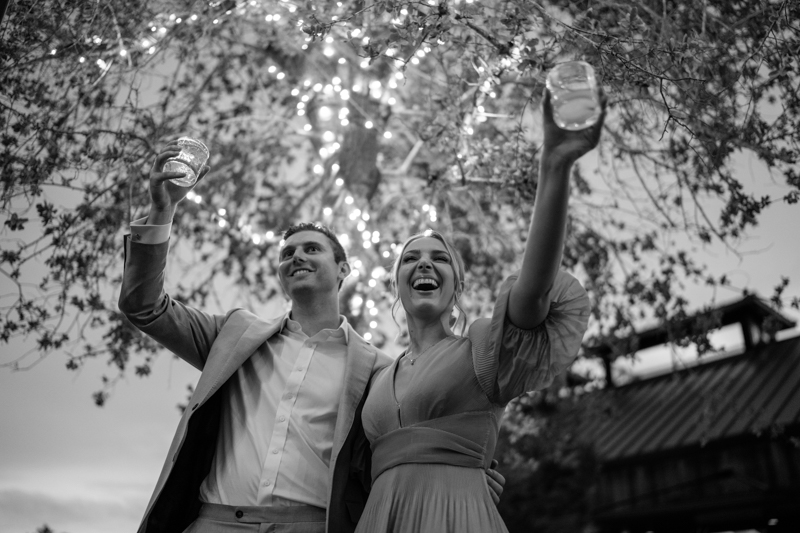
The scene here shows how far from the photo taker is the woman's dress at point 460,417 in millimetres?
1588

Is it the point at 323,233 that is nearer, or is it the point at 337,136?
the point at 323,233

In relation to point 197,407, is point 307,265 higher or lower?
higher

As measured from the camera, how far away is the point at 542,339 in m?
1.59

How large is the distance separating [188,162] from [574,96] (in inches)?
45.6

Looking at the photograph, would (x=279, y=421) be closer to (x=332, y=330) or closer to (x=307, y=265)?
(x=332, y=330)

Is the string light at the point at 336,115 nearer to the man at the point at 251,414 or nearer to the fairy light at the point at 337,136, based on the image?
the fairy light at the point at 337,136

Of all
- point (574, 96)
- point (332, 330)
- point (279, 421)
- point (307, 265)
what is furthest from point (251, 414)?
point (574, 96)

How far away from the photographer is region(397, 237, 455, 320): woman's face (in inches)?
77.9

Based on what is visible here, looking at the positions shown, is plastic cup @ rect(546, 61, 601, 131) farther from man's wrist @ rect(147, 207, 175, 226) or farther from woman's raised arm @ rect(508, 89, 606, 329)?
man's wrist @ rect(147, 207, 175, 226)

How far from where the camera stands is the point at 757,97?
8.92 ft

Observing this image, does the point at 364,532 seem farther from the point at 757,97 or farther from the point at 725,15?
the point at 725,15

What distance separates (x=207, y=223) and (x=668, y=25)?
344cm

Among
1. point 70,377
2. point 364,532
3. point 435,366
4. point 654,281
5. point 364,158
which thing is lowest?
point 364,532

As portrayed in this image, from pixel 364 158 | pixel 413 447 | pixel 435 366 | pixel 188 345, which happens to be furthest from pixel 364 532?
pixel 364 158
